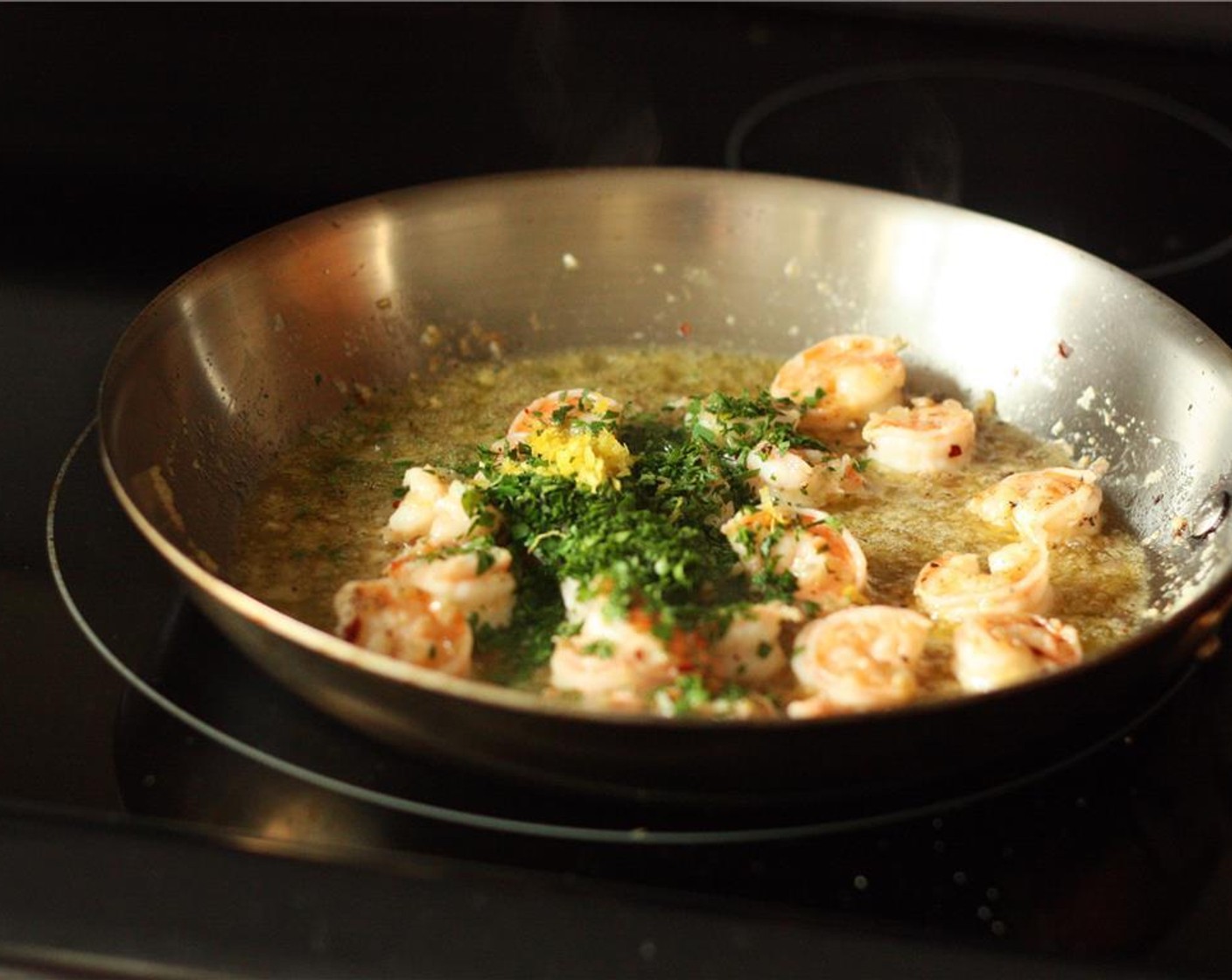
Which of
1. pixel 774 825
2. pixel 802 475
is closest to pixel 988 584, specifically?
pixel 802 475

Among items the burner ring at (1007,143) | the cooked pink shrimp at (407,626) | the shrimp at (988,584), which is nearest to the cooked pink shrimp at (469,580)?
the cooked pink shrimp at (407,626)

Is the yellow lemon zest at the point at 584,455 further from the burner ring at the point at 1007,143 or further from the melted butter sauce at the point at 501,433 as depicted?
the burner ring at the point at 1007,143

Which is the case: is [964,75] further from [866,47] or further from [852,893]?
[852,893]

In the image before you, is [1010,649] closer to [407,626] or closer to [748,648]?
[748,648]

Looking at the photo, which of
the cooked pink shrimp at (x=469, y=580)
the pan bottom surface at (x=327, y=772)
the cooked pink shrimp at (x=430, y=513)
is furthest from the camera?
the cooked pink shrimp at (x=430, y=513)

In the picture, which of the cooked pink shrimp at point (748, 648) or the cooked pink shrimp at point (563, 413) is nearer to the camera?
the cooked pink shrimp at point (748, 648)

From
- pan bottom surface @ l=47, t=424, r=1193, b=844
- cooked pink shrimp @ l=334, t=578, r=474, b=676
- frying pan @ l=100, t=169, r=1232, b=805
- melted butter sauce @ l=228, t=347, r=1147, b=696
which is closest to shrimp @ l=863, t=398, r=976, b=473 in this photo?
melted butter sauce @ l=228, t=347, r=1147, b=696

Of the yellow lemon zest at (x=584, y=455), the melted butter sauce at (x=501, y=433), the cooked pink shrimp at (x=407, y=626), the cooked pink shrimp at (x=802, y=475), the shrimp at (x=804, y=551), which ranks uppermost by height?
the cooked pink shrimp at (x=407, y=626)
